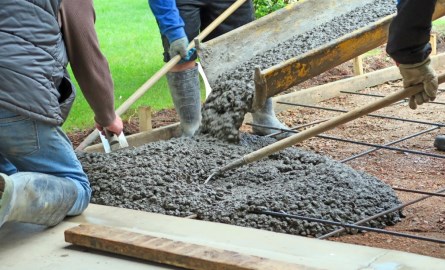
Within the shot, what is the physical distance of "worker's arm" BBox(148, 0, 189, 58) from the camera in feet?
19.5

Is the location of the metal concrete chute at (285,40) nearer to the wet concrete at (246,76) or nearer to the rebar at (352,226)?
the wet concrete at (246,76)

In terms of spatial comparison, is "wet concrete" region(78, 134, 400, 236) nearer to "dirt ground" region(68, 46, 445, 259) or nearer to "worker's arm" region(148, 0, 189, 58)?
"dirt ground" region(68, 46, 445, 259)

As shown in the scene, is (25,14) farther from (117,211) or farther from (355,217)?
(355,217)

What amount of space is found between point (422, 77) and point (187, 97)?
8.21 feet

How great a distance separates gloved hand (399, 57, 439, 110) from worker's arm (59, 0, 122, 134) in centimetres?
136

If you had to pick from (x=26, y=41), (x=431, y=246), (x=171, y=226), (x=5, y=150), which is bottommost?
(x=431, y=246)

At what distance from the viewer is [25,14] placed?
3611 millimetres

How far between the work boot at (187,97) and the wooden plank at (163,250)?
255cm

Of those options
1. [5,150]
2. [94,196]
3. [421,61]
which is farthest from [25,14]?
[421,61]

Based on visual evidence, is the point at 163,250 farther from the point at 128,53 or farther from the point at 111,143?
the point at 128,53

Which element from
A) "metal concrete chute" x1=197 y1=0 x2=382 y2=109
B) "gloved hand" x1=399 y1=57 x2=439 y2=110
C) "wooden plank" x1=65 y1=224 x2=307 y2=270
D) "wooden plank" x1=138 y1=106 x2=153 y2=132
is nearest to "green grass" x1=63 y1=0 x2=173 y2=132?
"wooden plank" x1=138 y1=106 x2=153 y2=132

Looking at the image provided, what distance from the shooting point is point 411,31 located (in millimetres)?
3645

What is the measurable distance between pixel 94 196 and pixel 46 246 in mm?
1023

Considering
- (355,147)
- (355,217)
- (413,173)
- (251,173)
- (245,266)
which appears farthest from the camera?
(355,147)
